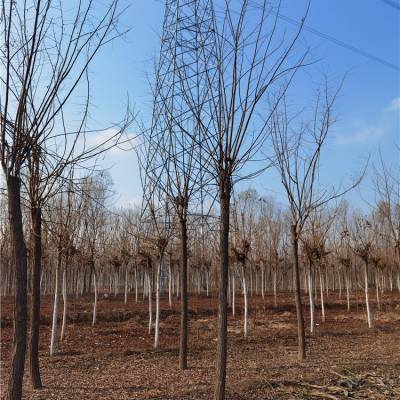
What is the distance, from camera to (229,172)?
4164 millimetres

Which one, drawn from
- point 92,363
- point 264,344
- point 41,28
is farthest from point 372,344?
point 41,28

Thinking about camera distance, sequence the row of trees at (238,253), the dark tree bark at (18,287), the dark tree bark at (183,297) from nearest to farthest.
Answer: the dark tree bark at (18,287)
the dark tree bark at (183,297)
the row of trees at (238,253)

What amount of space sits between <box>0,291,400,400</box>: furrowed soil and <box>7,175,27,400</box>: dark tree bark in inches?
84.3

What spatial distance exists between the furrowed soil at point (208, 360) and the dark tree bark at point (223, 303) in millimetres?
1014

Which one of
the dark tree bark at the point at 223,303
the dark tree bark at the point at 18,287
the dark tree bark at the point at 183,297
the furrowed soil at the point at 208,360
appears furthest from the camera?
the dark tree bark at the point at 183,297

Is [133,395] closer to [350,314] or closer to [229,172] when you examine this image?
[229,172]

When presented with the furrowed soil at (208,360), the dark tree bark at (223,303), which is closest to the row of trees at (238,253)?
the furrowed soil at (208,360)

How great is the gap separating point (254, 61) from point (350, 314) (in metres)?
14.4

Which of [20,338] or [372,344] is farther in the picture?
[372,344]

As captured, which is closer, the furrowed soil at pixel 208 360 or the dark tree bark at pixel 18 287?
the dark tree bark at pixel 18 287

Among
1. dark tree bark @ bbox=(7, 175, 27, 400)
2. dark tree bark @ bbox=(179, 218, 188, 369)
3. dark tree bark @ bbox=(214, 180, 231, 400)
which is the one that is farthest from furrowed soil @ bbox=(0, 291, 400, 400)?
dark tree bark @ bbox=(7, 175, 27, 400)

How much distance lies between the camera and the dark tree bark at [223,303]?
3959 mm

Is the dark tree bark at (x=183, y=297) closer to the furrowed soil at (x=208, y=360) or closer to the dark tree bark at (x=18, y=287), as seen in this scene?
the furrowed soil at (x=208, y=360)

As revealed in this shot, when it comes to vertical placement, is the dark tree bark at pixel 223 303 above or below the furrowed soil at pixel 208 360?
above
